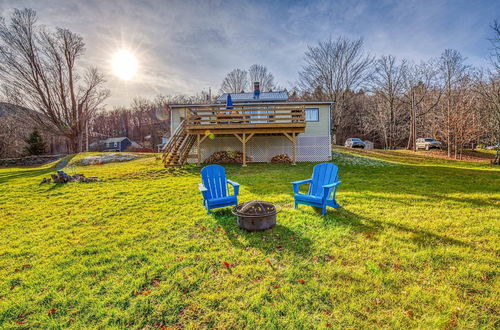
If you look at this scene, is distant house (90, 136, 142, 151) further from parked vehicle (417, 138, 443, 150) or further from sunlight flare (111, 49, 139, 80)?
parked vehicle (417, 138, 443, 150)

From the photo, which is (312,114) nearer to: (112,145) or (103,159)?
(103,159)

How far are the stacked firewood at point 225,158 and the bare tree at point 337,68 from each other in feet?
54.2

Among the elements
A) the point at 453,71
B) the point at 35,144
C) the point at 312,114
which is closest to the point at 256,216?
the point at 312,114

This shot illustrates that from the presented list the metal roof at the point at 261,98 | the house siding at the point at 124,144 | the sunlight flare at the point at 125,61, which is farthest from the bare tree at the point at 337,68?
the house siding at the point at 124,144

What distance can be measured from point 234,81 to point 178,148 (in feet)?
86.6

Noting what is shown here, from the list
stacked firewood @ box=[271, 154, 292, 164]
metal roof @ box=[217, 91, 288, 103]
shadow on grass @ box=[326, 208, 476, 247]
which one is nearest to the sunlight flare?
metal roof @ box=[217, 91, 288, 103]

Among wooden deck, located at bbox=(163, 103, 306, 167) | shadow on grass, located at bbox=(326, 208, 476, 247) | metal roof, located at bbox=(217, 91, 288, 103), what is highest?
metal roof, located at bbox=(217, 91, 288, 103)

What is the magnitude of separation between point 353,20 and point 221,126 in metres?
8.50

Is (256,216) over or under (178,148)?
under

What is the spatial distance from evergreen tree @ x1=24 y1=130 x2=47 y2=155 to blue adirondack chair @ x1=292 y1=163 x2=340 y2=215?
30.7m

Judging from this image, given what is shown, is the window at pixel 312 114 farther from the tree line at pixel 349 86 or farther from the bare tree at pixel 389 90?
the bare tree at pixel 389 90

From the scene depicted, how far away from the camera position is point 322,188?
5.19 meters

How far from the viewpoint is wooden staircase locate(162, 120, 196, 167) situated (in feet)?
40.9

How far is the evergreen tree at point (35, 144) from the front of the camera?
2397 cm
